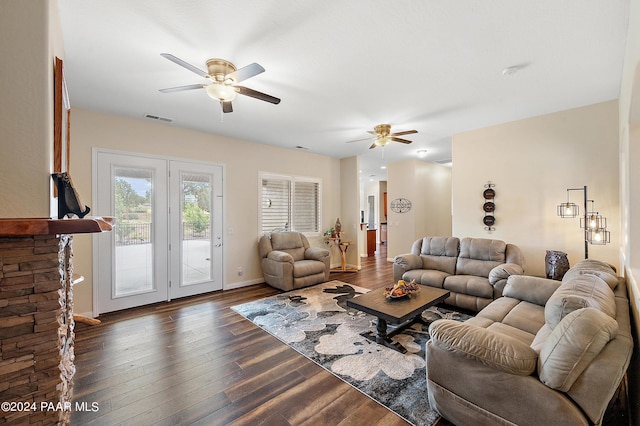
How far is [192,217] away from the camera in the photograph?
14.9ft

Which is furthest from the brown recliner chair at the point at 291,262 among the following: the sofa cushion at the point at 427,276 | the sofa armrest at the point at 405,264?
the sofa cushion at the point at 427,276

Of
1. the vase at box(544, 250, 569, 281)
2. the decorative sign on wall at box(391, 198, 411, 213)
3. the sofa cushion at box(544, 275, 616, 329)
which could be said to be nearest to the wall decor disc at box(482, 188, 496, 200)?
the vase at box(544, 250, 569, 281)

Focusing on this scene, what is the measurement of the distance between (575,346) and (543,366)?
205mm

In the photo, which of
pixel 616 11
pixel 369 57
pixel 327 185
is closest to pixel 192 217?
pixel 327 185

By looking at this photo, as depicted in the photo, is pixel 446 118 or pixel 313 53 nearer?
pixel 313 53

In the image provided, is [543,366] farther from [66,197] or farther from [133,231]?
[133,231]

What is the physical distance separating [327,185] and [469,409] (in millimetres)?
5425

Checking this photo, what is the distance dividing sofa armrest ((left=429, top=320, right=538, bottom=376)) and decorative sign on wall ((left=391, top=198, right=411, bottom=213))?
566 cm

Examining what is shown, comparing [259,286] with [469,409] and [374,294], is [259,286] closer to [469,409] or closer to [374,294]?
[374,294]

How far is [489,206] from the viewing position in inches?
178

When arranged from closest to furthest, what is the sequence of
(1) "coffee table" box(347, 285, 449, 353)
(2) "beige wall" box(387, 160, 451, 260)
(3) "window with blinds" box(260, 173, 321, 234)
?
(1) "coffee table" box(347, 285, 449, 353) < (3) "window with blinds" box(260, 173, 321, 234) < (2) "beige wall" box(387, 160, 451, 260)

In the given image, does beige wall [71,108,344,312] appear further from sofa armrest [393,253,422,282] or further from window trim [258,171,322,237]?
sofa armrest [393,253,422,282]

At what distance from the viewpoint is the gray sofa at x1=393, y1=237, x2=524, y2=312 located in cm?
346

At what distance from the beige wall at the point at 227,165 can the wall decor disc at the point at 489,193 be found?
3.20 meters
